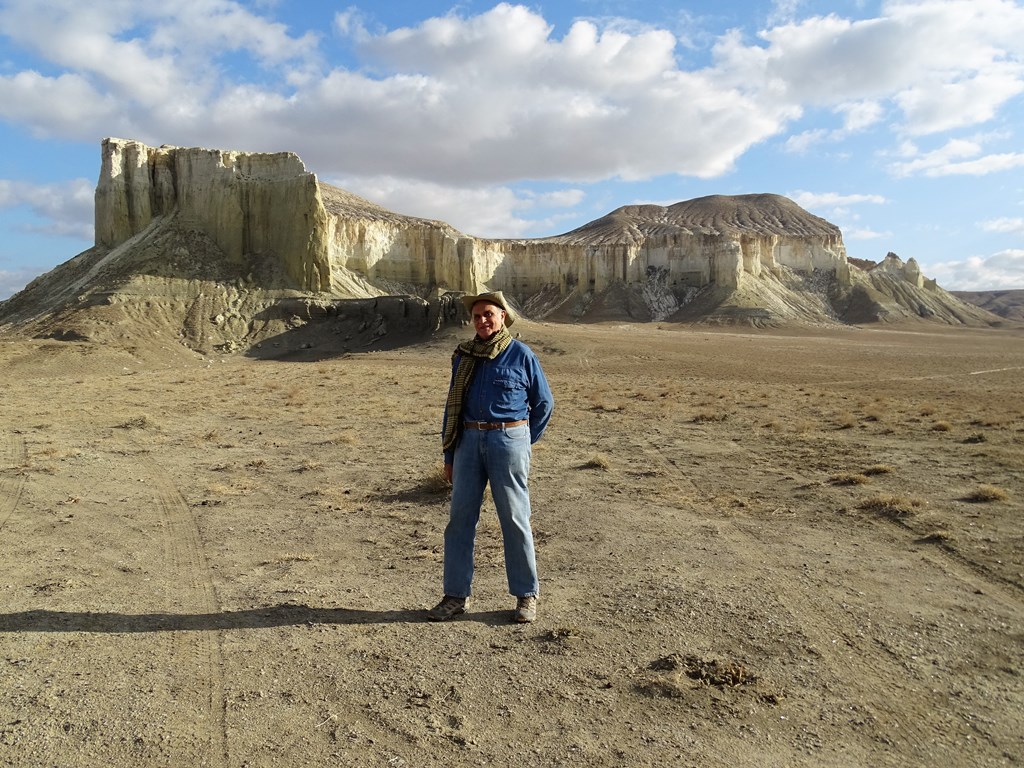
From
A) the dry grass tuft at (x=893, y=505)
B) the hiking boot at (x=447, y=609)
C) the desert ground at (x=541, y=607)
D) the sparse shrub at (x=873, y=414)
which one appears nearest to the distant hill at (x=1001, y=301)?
the sparse shrub at (x=873, y=414)

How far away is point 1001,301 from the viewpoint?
17538 cm

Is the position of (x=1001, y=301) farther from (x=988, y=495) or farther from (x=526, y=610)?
(x=526, y=610)

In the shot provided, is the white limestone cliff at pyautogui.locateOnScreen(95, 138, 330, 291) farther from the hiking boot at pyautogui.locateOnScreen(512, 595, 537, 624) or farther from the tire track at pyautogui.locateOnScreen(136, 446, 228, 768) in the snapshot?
the hiking boot at pyautogui.locateOnScreen(512, 595, 537, 624)

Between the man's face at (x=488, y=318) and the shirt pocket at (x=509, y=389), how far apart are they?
0.29m

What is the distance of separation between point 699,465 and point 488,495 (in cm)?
336

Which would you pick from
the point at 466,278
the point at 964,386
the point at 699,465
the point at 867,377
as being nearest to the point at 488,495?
the point at 699,465

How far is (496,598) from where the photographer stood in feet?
16.8

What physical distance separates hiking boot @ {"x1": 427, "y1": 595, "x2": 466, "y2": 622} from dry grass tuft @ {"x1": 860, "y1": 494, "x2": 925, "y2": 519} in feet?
16.0

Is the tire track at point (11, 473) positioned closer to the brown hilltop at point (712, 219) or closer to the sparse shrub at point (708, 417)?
the sparse shrub at point (708, 417)

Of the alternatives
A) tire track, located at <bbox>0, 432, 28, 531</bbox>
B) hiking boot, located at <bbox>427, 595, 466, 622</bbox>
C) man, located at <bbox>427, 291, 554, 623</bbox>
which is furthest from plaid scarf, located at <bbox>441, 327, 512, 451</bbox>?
tire track, located at <bbox>0, 432, 28, 531</bbox>

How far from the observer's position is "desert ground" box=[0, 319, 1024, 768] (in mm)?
3336

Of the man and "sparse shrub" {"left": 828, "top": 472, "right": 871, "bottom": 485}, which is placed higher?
the man

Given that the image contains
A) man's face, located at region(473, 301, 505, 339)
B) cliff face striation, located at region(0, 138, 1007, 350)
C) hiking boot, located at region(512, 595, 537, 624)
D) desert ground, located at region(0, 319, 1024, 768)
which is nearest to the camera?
desert ground, located at region(0, 319, 1024, 768)

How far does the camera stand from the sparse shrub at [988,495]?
7516 mm
